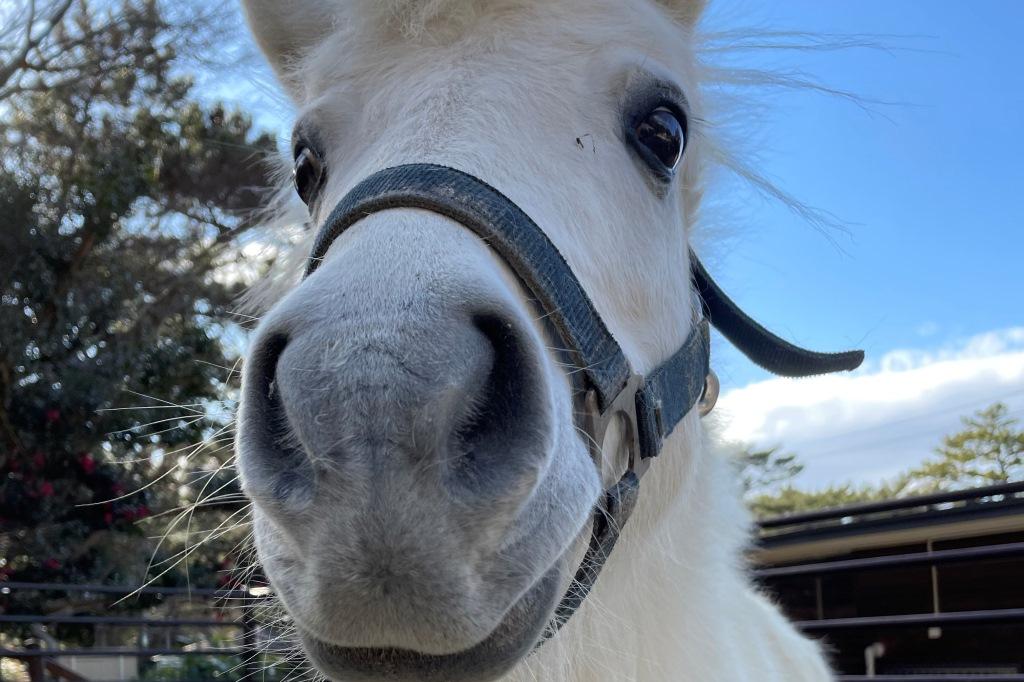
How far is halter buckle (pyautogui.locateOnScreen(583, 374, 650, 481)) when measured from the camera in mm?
1123

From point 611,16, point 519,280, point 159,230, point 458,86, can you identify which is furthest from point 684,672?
point 159,230

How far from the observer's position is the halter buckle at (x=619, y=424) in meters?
1.12

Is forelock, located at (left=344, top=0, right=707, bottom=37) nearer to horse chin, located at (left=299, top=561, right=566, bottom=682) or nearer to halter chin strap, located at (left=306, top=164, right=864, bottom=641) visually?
halter chin strap, located at (left=306, top=164, right=864, bottom=641)

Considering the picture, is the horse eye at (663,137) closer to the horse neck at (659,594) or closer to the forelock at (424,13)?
the forelock at (424,13)

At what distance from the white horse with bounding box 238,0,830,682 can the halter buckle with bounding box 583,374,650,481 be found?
40mm

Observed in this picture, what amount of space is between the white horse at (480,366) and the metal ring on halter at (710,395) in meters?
0.16

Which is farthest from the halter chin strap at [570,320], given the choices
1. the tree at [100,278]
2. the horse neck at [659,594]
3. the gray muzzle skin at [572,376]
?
the tree at [100,278]

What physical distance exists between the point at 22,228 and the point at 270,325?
9.22 meters

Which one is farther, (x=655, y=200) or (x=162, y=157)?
(x=162, y=157)

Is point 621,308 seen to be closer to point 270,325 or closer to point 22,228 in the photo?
point 270,325

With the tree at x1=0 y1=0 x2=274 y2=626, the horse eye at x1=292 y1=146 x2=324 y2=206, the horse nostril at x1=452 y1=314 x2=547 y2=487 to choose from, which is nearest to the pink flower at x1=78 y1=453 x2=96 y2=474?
the tree at x1=0 y1=0 x2=274 y2=626

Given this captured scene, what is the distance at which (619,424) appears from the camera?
1.27 metres

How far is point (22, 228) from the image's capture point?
831 cm

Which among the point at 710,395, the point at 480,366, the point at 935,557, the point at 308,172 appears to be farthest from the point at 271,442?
the point at 935,557
